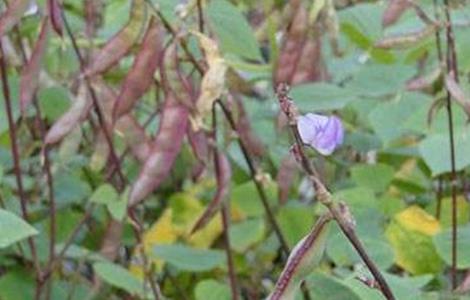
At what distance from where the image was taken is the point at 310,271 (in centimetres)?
79

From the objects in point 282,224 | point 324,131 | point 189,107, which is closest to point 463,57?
point 282,224

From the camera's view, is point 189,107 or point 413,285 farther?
point 189,107

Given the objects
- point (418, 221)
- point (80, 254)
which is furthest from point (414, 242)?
point (80, 254)

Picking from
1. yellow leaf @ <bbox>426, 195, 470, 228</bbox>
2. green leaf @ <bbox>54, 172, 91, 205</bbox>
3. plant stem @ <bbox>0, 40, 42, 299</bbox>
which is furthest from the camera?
green leaf @ <bbox>54, 172, 91, 205</bbox>

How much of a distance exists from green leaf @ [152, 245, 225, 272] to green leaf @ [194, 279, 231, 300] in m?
0.04

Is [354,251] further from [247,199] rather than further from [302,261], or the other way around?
[302,261]

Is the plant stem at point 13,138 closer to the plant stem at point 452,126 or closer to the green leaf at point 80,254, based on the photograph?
the green leaf at point 80,254

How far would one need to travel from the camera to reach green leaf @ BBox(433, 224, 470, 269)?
3.98ft

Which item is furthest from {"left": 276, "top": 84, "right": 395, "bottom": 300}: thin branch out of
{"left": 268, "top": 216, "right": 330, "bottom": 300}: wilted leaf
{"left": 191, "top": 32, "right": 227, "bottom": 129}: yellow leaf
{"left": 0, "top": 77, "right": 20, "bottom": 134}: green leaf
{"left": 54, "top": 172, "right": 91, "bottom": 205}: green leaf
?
{"left": 54, "top": 172, "right": 91, "bottom": 205}: green leaf

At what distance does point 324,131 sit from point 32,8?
0.67 m

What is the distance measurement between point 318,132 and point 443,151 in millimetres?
567

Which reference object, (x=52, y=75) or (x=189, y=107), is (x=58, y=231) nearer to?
(x=52, y=75)

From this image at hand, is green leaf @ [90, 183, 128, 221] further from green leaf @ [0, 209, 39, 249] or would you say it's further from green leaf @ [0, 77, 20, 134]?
green leaf @ [0, 209, 39, 249]

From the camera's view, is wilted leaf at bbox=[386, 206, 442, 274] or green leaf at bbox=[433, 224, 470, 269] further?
wilted leaf at bbox=[386, 206, 442, 274]
